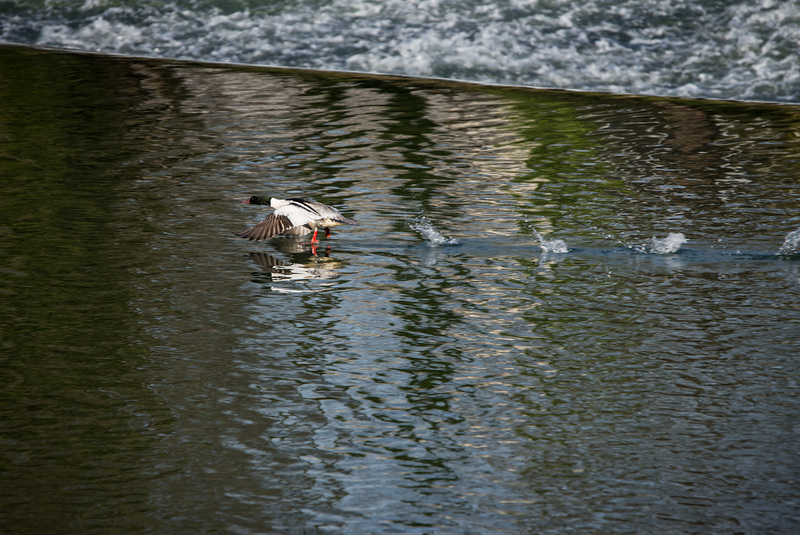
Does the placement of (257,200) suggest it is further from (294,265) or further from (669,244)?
(669,244)

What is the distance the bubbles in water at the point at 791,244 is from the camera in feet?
20.2

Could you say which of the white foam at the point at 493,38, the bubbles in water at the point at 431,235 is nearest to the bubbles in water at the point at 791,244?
the bubbles in water at the point at 431,235

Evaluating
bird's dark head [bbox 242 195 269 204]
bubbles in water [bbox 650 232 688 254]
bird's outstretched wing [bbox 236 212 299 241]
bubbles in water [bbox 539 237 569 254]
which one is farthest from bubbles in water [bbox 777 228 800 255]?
bird's dark head [bbox 242 195 269 204]

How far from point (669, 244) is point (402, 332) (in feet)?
7.28

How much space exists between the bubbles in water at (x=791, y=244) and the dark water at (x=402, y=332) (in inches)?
0.5

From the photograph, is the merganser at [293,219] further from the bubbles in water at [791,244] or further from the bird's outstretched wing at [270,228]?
the bubbles in water at [791,244]

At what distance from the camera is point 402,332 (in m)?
4.97

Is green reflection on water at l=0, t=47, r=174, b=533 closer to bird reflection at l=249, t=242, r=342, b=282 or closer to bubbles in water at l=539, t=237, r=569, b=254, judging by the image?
bird reflection at l=249, t=242, r=342, b=282

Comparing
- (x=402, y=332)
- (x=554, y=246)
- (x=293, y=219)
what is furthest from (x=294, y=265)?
(x=554, y=246)

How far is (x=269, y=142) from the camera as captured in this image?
896 cm

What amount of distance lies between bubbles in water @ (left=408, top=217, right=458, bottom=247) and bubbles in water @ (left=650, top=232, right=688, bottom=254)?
4.28ft

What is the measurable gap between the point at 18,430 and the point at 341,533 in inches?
59.8

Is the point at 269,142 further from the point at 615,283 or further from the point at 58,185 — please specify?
the point at 615,283

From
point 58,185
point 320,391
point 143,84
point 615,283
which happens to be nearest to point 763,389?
point 615,283
